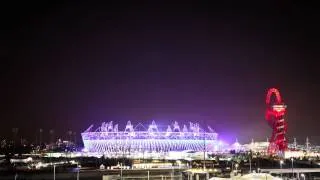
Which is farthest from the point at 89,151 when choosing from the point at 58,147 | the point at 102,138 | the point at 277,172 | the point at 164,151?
the point at 277,172

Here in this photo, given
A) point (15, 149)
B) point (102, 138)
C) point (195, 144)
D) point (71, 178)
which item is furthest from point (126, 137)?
point (71, 178)

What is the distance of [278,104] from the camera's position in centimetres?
10300

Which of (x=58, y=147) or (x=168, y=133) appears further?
(x=58, y=147)

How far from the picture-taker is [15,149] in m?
137

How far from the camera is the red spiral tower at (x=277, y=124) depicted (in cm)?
10056

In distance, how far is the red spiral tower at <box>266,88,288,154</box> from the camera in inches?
3959

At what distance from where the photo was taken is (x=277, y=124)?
10256cm

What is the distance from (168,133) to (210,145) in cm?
1482

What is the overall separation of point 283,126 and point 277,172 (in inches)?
2518

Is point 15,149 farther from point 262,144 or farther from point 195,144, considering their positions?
point 262,144

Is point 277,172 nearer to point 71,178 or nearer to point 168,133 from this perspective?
point 71,178

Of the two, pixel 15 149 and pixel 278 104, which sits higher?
pixel 278 104

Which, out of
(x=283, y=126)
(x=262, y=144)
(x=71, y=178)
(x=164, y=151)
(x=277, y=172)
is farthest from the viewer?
(x=262, y=144)

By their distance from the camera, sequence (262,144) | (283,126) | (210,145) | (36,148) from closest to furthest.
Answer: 1. (283,126)
2. (210,145)
3. (36,148)
4. (262,144)
